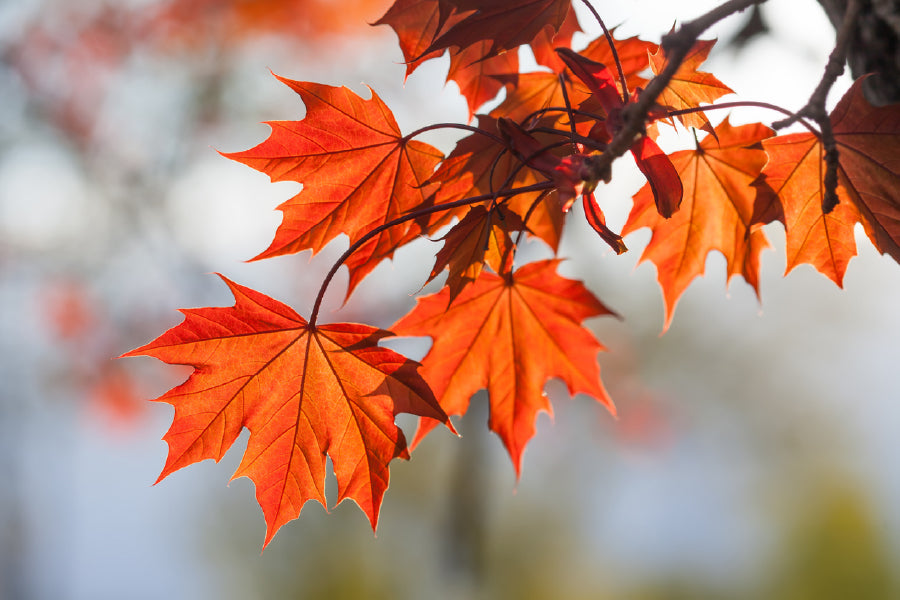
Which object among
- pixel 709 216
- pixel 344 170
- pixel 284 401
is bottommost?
pixel 284 401

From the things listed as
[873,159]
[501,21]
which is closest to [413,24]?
[501,21]

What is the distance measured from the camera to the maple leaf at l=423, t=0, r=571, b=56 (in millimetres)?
657

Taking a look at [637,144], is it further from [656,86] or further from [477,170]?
[477,170]

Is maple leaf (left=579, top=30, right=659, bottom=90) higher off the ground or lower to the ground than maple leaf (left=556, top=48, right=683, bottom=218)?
higher

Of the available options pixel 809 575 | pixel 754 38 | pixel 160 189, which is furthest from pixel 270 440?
pixel 809 575

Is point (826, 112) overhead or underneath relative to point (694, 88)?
underneath

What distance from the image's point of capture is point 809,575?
43.6 ft

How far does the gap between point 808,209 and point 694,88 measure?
23 cm

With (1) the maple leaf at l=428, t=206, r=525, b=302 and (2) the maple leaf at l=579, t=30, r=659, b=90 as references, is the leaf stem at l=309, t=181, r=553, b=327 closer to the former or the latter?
(1) the maple leaf at l=428, t=206, r=525, b=302

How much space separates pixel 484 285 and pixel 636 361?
652 centimetres

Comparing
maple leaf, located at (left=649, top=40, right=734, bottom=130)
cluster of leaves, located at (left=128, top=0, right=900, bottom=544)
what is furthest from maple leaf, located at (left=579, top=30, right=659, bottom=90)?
maple leaf, located at (left=649, top=40, right=734, bottom=130)

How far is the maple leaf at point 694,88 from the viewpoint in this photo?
Result: 744mm

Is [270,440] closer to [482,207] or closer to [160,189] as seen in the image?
[482,207]

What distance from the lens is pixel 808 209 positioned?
815 millimetres
